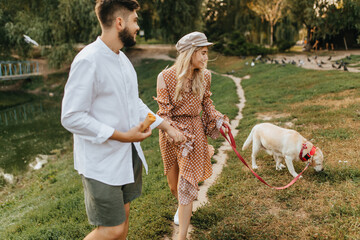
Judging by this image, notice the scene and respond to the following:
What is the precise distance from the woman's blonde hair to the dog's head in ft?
7.55

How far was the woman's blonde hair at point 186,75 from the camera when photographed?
121 inches

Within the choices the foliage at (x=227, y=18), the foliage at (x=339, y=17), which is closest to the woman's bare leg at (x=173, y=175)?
the foliage at (x=339, y=17)

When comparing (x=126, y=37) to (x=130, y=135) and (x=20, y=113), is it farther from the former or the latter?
(x=20, y=113)

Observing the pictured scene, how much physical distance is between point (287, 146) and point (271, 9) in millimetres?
28760

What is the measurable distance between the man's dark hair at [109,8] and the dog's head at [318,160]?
3621mm

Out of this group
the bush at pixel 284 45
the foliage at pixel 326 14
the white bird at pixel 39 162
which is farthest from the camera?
the bush at pixel 284 45

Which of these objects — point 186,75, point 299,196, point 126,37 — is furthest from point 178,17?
point 126,37

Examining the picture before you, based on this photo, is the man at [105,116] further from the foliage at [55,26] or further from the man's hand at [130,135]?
the foliage at [55,26]

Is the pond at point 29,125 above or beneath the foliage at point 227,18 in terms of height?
beneath

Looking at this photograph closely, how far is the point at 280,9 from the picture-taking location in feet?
94.0

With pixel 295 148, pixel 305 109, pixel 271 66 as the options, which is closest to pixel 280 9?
pixel 271 66

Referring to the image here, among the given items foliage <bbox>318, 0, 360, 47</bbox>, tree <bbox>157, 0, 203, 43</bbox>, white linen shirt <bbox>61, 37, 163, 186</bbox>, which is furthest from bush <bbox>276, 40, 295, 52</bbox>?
white linen shirt <bbox>61, 37, 163, 186</bbox>

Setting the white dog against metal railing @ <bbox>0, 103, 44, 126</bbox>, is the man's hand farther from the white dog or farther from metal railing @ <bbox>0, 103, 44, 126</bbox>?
metal railing @ <bbox>0, 103, 44, 126</bbox>

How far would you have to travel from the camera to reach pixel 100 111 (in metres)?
2.12
